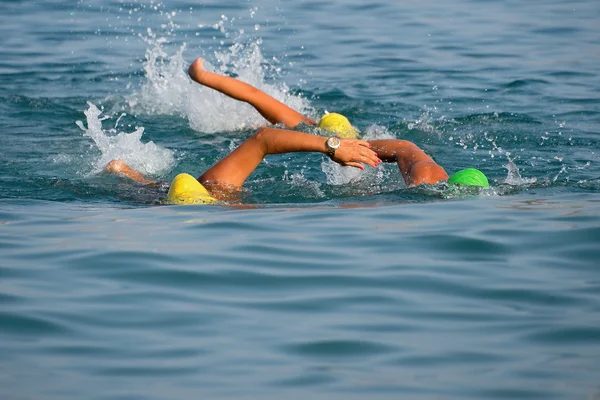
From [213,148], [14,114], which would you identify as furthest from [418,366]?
[14,114]

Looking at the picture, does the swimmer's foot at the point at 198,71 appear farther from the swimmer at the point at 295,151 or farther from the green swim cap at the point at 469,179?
the green swim cap at the point at 469,179

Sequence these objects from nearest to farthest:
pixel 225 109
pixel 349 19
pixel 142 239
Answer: pixel 142 239
pixel 225 109
pixel 349 19

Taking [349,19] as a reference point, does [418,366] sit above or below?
below

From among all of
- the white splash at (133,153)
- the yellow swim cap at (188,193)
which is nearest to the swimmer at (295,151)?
the yellow swim cap at (188,193)

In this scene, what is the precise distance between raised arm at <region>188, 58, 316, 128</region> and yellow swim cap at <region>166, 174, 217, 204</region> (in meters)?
1.93

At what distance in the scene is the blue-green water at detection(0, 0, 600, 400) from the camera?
4.21m

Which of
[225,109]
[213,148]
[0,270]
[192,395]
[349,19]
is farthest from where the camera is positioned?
[349,19]

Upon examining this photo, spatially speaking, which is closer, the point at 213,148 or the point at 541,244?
the point at 541,244

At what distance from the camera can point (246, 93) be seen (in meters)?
9.46

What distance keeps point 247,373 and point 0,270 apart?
217 centimetres

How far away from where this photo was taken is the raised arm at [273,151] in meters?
6.91

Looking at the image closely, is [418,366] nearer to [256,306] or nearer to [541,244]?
[256,306]

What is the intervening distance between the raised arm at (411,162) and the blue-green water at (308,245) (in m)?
0.16

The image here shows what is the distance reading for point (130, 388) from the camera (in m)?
4.02
